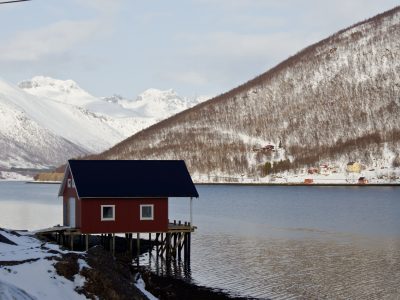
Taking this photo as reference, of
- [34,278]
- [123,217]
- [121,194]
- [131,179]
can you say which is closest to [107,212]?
[123,217]

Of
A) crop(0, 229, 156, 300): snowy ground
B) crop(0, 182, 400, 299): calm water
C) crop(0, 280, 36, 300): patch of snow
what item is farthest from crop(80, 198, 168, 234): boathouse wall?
crop(0, 280, 36, 300): patch of snow

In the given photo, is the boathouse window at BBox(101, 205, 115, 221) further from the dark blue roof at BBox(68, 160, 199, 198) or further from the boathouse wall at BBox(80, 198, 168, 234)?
the dark blue roof at BBox(68, 160, 199, 198)

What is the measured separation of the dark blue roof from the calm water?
5.94 m

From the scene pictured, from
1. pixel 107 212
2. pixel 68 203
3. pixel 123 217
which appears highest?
pixel 68 203

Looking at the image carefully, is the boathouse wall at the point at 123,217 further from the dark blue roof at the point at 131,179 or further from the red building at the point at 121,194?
the dark blue roof at the point at 131,179

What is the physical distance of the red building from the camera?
51344mm

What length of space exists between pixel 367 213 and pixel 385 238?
37342 millimetres

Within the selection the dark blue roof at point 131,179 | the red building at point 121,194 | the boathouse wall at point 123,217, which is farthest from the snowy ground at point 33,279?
the dark blue roof at point 131,179

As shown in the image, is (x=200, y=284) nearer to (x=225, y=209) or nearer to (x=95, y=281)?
(x=95, y=281)

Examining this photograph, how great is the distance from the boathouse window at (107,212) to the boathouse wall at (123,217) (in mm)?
153

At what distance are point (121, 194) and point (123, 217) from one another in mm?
1730

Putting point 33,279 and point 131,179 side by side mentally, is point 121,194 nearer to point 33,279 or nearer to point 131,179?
point 131,179

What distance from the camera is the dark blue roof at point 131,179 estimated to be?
51.9 metres

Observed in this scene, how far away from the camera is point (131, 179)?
53.6 m
